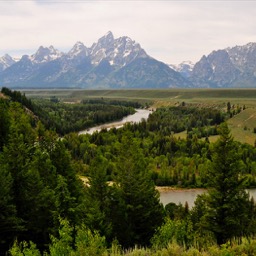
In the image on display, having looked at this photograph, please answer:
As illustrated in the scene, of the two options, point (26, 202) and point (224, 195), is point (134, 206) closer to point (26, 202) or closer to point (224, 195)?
point (224, 195)

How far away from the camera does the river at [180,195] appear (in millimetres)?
93688

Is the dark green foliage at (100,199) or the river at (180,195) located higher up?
the dark green foliage at (100,199)

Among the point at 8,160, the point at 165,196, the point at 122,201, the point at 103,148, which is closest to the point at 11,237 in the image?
the point at 8,160

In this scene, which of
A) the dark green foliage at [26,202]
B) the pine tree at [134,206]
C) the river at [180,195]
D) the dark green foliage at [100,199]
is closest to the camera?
the dark green foliage at [26,202]

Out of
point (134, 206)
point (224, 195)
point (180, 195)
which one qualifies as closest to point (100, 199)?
point (134, 206)

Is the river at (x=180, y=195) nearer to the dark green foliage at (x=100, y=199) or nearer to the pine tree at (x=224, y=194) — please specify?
the pine tree at (x=224, y=194)

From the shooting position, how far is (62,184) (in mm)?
42938

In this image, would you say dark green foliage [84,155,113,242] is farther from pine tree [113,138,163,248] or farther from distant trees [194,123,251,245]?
distant trees [194,123,251,245]

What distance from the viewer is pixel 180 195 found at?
99500 mm

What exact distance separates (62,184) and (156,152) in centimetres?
9407

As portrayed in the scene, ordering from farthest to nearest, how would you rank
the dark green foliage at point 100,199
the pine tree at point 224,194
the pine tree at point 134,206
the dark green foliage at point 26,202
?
the pine tree at point 134,206, the pine tree at point 224,194, the dark green foliage at point 100,199, the dark green foliage at point 26,202

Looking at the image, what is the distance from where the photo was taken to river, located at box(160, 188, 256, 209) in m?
93.7

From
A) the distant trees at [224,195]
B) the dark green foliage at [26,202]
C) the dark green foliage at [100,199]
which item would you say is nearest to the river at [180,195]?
the distant trees at [224,195]

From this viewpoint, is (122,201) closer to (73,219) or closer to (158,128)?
(73,219)
